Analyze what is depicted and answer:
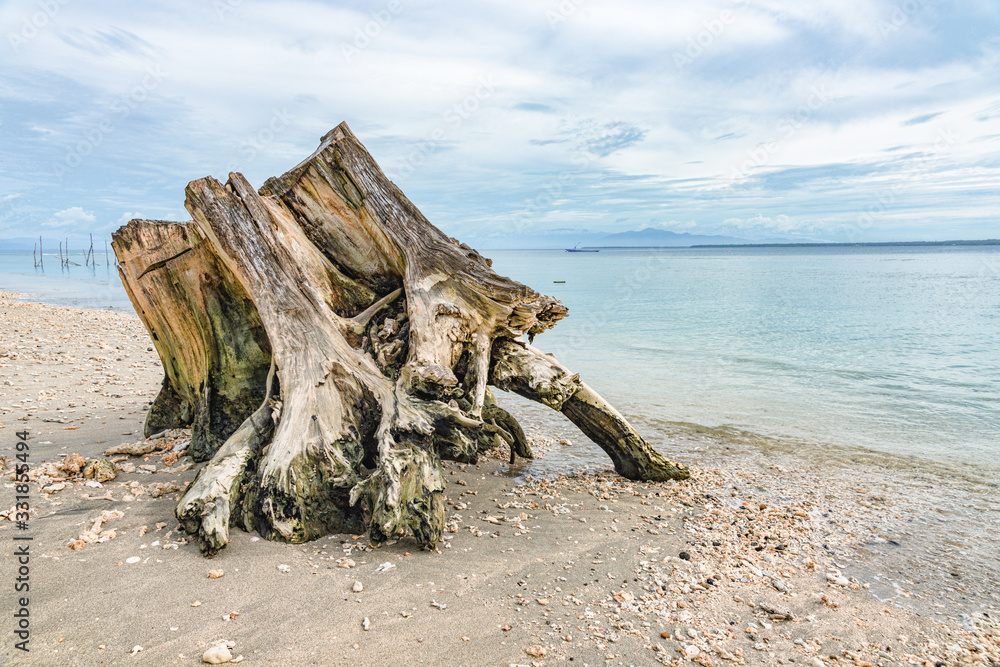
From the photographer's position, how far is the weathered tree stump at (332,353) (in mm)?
4625

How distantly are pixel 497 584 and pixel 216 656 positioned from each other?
70.8 inches

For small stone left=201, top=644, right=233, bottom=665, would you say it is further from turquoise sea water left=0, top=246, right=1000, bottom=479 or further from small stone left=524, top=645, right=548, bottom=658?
turquoise sea water left=0, top=246, right=1000, bottom=479

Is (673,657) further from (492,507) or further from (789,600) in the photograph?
(492,507)

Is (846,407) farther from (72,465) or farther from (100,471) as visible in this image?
(72,465)

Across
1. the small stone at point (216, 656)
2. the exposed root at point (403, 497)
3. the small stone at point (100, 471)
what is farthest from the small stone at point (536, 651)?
the small stone at point (100, 471)

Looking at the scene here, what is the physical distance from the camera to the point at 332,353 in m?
5.44

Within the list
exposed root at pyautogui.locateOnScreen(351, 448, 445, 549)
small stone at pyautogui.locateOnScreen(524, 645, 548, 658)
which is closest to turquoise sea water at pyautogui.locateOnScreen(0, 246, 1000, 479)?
exposed root at pyautogui.locateOnScreen(351, 448, 445, 549)

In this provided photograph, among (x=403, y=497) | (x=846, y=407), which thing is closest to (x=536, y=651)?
(x=403, y=497)

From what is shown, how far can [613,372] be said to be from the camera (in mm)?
15047

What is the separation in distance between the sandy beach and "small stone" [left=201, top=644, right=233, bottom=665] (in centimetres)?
6

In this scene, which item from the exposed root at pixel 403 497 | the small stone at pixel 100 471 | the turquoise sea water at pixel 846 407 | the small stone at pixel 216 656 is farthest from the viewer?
the turquoise sea water at pixel 846 407

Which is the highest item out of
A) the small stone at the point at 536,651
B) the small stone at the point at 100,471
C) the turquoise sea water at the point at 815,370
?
the turquoise sea water at the point at 815,370

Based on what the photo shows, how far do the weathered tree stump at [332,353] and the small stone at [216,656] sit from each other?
1.08 metres

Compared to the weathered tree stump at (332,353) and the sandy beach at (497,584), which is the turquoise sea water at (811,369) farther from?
the weathered tree stump at (332,353)
